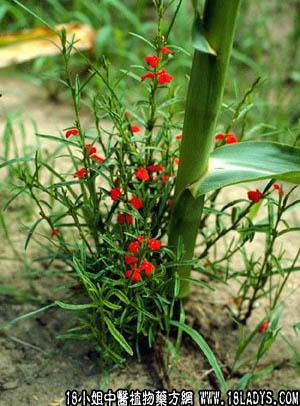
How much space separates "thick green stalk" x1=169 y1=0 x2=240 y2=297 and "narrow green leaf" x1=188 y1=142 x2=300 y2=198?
0.03m

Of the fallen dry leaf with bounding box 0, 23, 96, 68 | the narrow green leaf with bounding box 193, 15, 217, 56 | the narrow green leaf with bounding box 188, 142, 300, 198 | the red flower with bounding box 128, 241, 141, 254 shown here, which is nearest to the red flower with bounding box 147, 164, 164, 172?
the narrow green leaf with bounding box 188, 142, 300, 198

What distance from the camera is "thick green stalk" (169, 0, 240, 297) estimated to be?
101 cm

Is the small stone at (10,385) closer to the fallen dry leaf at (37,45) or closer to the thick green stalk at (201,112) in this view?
the thick green stalk at (201,112)

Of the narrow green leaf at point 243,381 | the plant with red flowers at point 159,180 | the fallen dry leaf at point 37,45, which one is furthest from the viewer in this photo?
the fallen dry leaf at point 37,45

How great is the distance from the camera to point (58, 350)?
135 cm

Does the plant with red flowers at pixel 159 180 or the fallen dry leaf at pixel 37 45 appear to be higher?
the fallen dry leaf at pixel 37 45

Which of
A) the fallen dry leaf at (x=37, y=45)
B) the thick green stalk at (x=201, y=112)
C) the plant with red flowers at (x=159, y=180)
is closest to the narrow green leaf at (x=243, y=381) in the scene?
the plant with red flowers at (x=159, y=180)

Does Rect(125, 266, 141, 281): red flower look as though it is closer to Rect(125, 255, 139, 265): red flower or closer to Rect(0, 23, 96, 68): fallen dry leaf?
Rect(125, 255, 139, 265): red flower

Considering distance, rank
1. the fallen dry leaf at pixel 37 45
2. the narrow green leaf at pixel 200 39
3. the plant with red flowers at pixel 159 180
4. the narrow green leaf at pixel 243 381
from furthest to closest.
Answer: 1. the fallen dry leaf at pixel 37 45
2. the narrow green leaf at pixel 243 381
3. the plant with red flowers at pixel 159 180
4. the narrow green leaf at pixel 200 39

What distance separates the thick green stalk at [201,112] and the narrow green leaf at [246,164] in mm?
32

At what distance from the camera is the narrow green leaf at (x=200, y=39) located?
37.5 inches

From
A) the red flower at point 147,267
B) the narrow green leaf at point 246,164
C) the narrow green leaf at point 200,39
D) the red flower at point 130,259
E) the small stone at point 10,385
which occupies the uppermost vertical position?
the narrow green leaf at point 200,39

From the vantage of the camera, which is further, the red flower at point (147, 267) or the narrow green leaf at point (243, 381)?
the narrow green leaf at point (243, 381)

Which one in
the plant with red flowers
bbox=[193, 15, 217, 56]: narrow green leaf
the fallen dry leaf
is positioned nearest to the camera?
bbox=[193, 15, 217, 56]: narrow green leaf
